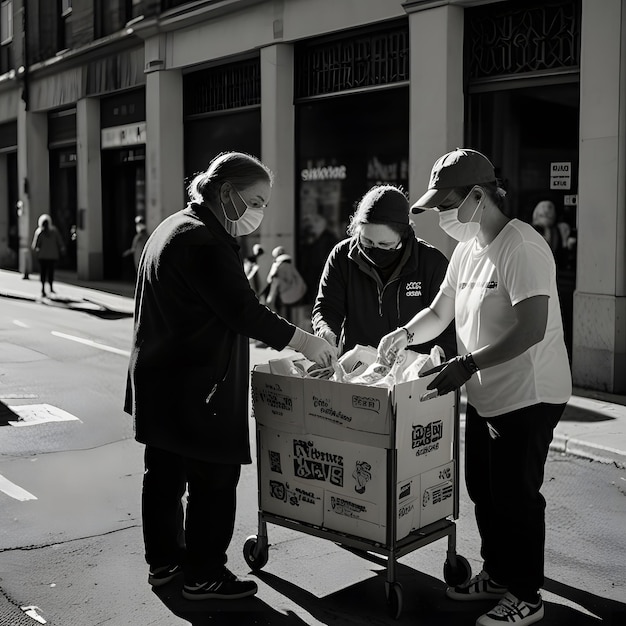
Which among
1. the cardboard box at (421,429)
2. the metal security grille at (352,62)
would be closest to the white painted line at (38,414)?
the cardboard box at (421,429)

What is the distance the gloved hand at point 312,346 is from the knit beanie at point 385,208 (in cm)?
83

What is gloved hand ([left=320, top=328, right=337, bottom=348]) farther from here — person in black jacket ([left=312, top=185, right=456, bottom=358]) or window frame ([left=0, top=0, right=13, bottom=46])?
window frame ([left=0, top=0, right=13, bottom=46])

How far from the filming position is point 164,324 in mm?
4410

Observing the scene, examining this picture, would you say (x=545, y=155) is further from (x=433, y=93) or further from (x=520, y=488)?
(x=520, y=488)

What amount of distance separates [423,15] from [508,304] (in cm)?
848

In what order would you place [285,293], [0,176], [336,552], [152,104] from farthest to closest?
[0,176]
[152,104]
[285,293]
[336,552]

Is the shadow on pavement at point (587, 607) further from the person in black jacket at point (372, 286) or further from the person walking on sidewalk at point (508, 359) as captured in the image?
the person in black jacket at point (372, 286)

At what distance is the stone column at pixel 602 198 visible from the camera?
966cm

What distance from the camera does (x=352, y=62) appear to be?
1370 centimetres

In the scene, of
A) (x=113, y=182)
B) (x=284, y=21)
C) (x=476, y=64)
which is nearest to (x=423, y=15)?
(x=476, y=64)

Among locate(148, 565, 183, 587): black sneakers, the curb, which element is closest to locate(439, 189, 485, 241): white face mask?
locate(148, 565, 183, 587): black sneakers

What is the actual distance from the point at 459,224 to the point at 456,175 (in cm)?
23

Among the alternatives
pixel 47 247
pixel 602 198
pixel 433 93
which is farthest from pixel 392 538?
pixel 47 247

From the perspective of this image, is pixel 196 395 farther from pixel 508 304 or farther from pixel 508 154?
pixel 508 154
